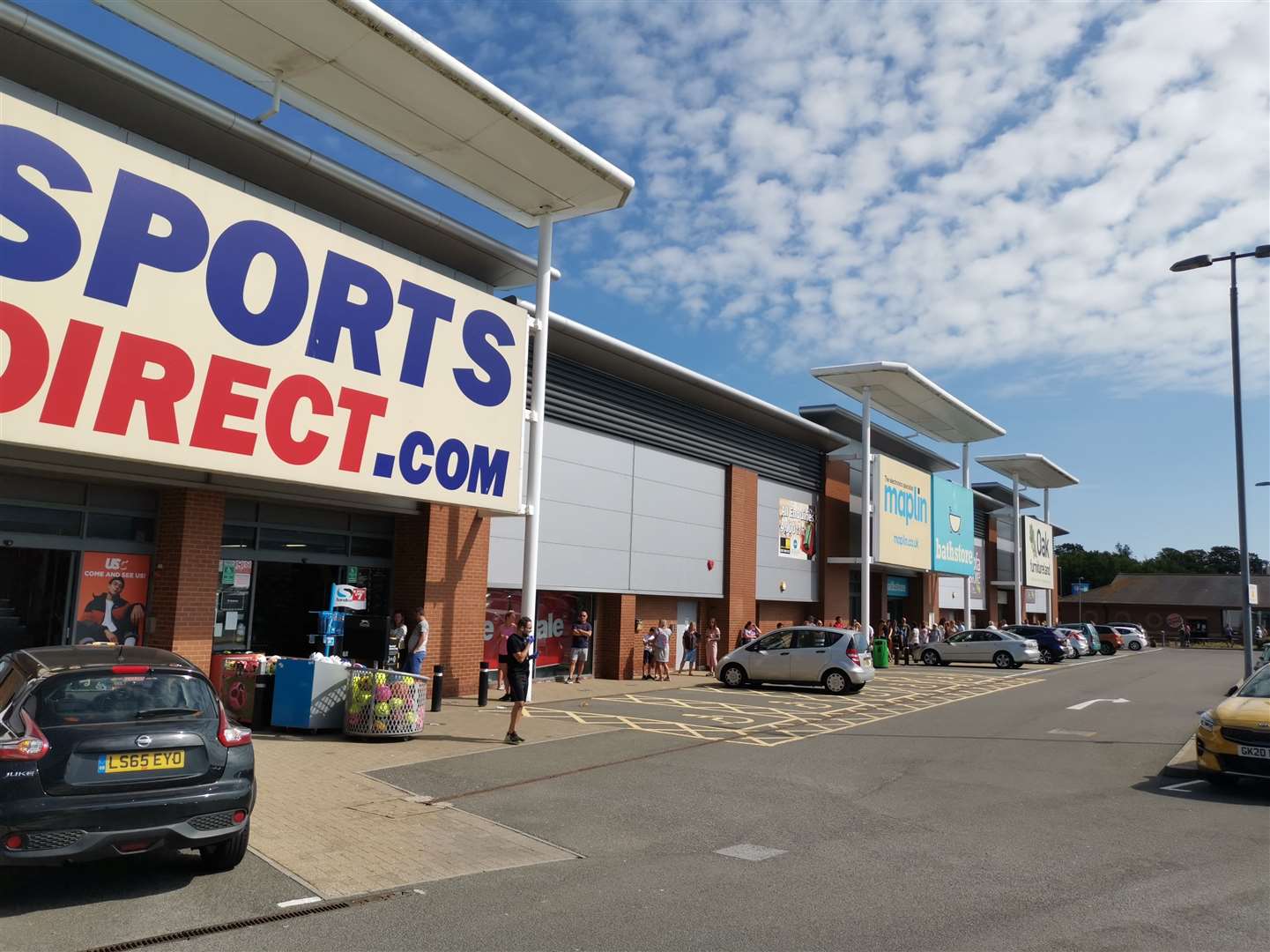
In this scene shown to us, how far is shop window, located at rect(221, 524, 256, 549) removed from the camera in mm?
15047

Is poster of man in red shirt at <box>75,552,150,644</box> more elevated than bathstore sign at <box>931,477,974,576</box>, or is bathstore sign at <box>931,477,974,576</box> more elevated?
bathstore sign at <box>931,477,974,576</box>

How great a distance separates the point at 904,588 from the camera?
43281mm

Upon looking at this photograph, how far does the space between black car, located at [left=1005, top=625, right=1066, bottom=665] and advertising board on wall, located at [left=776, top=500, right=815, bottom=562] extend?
1048 centimetres

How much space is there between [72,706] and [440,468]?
368 inches

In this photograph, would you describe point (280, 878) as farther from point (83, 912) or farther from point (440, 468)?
point (440, 468)

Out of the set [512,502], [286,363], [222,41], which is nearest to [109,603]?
[286,363]

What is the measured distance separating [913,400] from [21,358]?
30876mm

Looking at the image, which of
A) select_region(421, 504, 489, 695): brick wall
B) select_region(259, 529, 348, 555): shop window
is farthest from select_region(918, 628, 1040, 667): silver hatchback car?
select_region(259, 529, 348, 555): shop window

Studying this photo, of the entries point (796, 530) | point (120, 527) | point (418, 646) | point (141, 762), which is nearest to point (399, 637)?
point (418, 646)

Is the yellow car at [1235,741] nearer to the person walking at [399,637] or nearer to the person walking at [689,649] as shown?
the person walking at [399,637]

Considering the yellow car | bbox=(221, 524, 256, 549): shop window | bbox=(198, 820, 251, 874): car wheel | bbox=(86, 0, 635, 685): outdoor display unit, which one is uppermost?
bbox=(86, 0, 635, 685): outdoor display unit

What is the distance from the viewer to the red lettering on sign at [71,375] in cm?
1053

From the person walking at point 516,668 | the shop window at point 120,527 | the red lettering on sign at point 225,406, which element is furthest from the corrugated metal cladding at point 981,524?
the red lettering on sign at point 225,406

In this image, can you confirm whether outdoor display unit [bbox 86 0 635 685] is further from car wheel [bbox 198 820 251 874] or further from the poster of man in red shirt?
car wheel [bbox 198 820 251 874]
